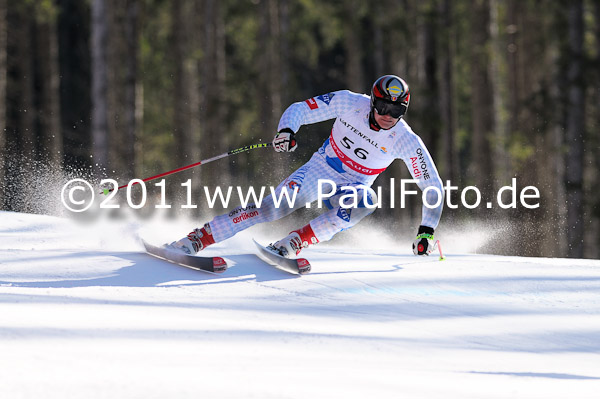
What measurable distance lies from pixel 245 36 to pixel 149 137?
401 centimetres

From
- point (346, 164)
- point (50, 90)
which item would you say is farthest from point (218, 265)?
point (50, 90)

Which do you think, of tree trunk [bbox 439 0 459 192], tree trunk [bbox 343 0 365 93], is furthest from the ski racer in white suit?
tree trunk [bbox 343 0 365 93]

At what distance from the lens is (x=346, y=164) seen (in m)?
6.61

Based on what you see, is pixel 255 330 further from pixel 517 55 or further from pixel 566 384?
pixel 517 55

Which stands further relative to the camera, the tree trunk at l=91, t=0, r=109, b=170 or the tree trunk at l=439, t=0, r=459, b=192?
the tree trunk at l=439, t=0, r=459, b=192

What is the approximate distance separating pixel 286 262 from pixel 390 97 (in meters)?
1.51

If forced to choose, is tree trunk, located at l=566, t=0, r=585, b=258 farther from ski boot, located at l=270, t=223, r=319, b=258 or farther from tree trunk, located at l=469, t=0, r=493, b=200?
ski boot, located at l=270, t=223, r=319, b=258

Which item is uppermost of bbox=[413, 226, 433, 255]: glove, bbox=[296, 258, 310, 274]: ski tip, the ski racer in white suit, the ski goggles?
the ski goggles

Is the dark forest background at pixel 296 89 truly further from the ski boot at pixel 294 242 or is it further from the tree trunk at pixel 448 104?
the ski boot at pixel 294 242

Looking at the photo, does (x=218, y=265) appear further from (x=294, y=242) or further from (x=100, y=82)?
(x=100, y=82)

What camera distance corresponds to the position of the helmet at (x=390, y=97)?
6184 mm

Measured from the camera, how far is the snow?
320 centimetres

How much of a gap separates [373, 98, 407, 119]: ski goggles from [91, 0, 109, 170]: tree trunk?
25.0ft

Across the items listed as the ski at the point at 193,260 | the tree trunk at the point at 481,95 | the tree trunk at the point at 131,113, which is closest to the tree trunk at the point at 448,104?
the tree trunk at the point at 481,95
